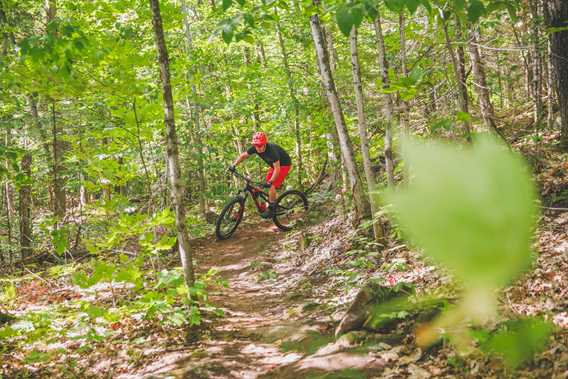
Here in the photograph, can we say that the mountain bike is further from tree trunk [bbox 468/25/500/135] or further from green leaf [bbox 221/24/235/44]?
green leaf [bbox 221/24/235/44]

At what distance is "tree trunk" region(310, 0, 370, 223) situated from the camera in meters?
6.39

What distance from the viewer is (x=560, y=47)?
561 centimetres

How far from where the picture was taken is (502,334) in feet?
1.65

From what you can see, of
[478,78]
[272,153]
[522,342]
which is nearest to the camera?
[522,342]

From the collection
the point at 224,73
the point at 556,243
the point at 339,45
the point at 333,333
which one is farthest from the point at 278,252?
the point at 224,73

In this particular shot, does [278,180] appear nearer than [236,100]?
Yes

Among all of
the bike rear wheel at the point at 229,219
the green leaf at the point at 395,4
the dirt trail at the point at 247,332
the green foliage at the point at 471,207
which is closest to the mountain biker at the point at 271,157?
the bike rear wheel at the point at 229,219

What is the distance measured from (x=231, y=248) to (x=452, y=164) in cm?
946

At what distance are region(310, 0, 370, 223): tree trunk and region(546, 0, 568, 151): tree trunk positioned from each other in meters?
2.94

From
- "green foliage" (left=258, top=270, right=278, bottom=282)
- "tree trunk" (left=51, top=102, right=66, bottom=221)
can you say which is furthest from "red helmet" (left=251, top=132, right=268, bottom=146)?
"tree trunk" (left=51, top=102, right=66, bottom=221)

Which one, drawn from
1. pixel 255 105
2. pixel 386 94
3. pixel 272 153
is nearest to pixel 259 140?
pixel 272 153

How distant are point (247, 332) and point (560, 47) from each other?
541 centimetres

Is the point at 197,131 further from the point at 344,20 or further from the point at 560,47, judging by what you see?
the point at 344,20

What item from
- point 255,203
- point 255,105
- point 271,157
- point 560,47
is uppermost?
point 255,105
